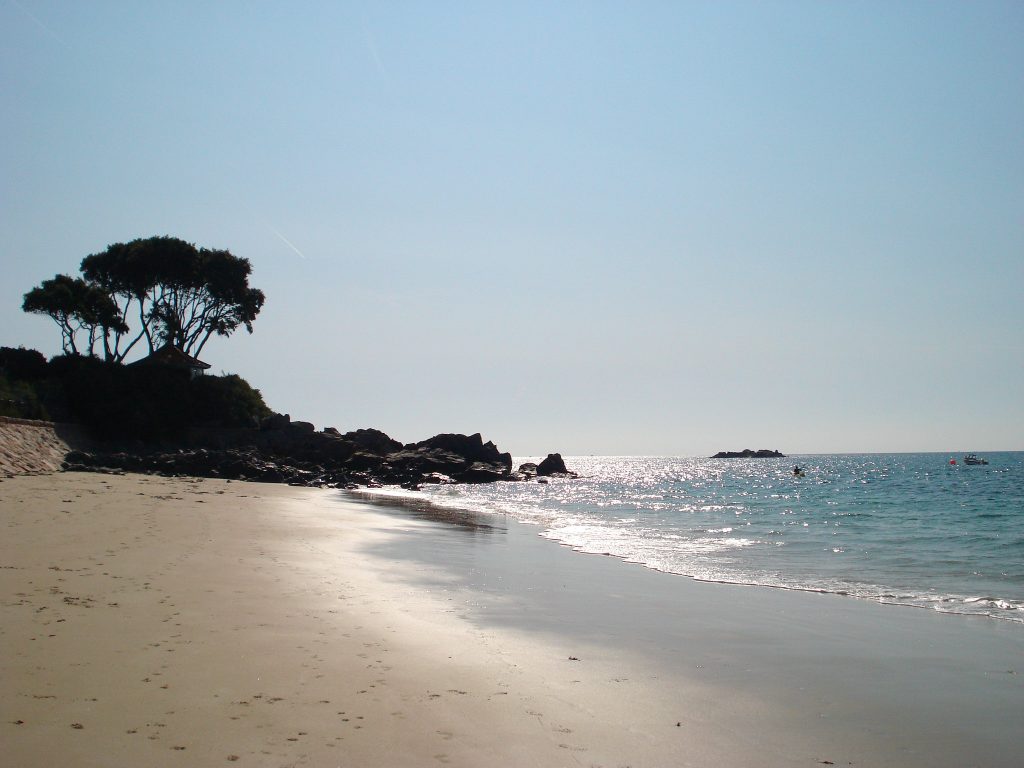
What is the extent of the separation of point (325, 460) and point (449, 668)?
150 feet

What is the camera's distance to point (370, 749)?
4.99 metres

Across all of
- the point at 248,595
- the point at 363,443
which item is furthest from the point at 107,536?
the point at 363,443

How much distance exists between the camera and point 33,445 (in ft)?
98.8

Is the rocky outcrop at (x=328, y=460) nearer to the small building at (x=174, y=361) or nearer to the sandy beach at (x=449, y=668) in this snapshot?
the small building at (x=174, y=361)

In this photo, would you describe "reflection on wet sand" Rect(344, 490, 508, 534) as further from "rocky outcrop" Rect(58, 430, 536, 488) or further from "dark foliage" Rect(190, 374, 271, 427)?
"dark foliage" Rect(190, 374, 271, 427)

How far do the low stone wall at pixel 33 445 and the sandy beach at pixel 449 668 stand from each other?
1528 centimetres

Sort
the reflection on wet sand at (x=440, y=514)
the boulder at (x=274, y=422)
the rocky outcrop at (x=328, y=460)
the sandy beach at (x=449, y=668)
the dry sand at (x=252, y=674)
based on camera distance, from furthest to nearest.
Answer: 1. the boulder at (x=274, y=422)
2. the rocky outcrop at (x=328, y=460)
3. the reflection on wet sand at (x=440, y=514)
4. the sandy beach at (x=449, y=668)
5. the dry sand at (x=252, y=674)

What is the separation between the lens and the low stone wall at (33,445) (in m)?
26.1

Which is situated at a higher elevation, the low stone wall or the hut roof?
the hut roof

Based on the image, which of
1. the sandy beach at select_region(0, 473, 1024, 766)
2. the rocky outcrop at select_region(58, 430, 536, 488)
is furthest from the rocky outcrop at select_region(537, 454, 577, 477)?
the sandy beach at select_region(0, 473, 1024, 766)

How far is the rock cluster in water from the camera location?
36406 millimetres

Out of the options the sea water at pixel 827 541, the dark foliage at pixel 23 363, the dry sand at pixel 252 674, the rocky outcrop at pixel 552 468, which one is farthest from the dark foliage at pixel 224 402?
the dry sand at pixel 252 674

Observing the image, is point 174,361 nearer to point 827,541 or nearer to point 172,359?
point 172,359

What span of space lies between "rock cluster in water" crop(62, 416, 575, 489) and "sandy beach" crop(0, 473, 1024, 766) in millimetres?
24297
